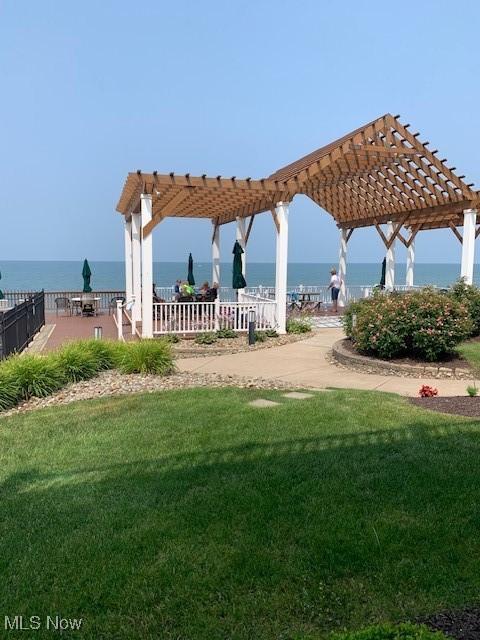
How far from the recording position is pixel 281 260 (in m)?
13.5

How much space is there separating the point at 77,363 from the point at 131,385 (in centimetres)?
104

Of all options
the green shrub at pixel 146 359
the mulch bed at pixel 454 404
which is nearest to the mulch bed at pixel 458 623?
the mulch bed at pixel 454 404

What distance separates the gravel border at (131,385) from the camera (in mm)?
7125

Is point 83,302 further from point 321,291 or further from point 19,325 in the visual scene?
point 321,291

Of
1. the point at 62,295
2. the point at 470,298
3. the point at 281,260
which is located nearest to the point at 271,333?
the point at 281,260

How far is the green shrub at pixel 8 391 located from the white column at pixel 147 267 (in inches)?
198

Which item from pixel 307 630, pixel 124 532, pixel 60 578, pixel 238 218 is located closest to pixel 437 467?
pixel 307 630

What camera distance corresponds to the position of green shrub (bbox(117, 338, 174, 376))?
27.5ft

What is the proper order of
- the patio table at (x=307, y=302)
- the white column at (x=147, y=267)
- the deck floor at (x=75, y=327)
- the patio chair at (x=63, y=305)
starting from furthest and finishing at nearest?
the patio table at (x=307, y=302)
the patio chair at (x=63, y=305)
the deck floor at (x=75, y=327)
the white column at (x=147, y=267)

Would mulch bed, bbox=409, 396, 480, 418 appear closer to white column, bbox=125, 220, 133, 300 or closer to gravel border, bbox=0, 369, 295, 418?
gravel border, bbox=0, 369, 295, 418

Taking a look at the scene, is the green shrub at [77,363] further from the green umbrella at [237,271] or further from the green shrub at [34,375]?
the green umbrella at [237,271]

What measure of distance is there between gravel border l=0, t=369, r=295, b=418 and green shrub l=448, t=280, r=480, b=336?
614 cm
